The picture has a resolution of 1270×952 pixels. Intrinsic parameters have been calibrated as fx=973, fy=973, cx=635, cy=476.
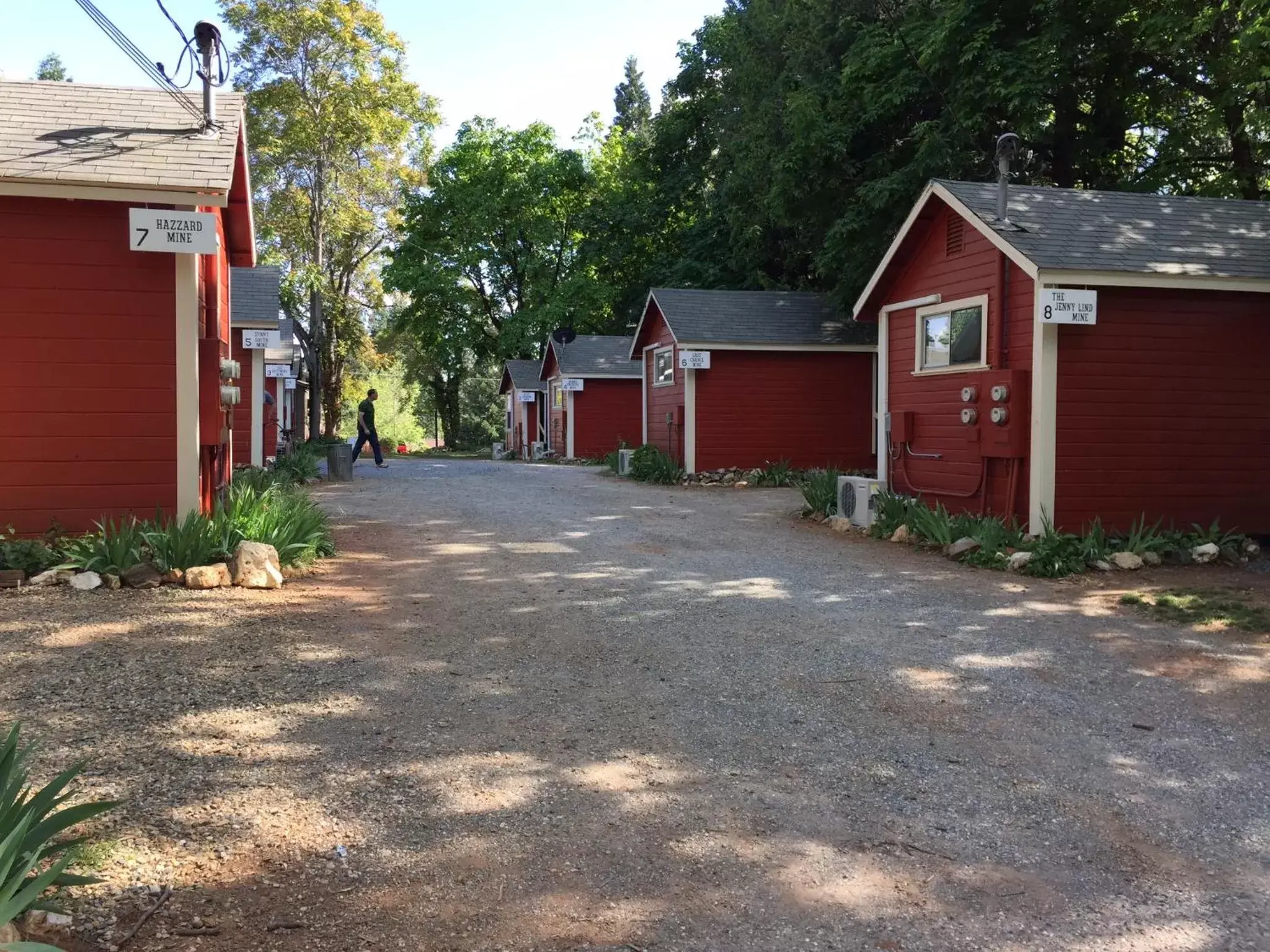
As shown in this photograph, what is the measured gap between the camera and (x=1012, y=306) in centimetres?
1101

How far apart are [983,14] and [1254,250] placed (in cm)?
945

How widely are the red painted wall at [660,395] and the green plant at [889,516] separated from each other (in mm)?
8828

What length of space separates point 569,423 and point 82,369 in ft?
81.1

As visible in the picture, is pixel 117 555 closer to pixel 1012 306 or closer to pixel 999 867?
pixel 999 867

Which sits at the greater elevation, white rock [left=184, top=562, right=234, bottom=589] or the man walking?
the man walking

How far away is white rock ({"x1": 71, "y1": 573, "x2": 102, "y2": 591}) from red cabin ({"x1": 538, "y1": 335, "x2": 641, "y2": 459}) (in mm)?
24770

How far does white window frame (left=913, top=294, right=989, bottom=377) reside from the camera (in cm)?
1141

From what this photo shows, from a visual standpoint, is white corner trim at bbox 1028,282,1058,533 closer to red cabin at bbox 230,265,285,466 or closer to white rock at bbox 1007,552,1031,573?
white rock at bbox 1007,552,1031,573

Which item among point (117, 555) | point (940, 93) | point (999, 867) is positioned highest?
point (940, 93)

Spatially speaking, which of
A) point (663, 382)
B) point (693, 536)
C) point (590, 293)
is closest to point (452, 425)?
point (590, 293)

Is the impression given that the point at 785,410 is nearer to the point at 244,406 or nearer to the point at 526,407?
the point at 244,406

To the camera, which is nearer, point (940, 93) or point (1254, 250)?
point (1254, 250)

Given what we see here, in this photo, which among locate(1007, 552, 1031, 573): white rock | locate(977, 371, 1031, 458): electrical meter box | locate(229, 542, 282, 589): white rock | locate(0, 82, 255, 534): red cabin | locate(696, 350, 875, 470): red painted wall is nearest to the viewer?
locate(229, 542, 282, 589): white rock

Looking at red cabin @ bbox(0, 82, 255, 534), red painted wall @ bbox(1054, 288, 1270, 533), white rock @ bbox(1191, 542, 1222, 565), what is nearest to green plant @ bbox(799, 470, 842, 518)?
red painted wall @ bbox(1054, 288, 1270, 533)
